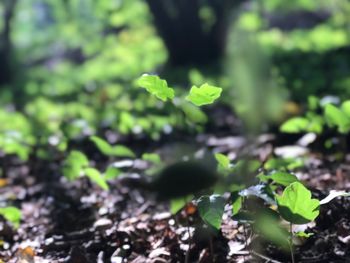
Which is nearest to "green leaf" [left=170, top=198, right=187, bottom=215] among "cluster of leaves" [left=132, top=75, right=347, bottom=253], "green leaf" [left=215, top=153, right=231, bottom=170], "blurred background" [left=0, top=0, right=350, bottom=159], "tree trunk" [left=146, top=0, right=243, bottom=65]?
"cluster of leaves" [left=132, top=75, right=347, bottom=253]

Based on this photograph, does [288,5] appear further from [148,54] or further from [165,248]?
[165,248]

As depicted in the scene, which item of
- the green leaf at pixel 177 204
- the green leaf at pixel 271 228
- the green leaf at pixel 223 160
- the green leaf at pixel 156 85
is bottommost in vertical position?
the green leaf at pixel 271 228

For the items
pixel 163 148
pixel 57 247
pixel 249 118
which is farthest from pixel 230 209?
pixel 249 118

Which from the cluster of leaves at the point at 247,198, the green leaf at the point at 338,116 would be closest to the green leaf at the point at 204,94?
the cluster of leaves at the point at 247,198

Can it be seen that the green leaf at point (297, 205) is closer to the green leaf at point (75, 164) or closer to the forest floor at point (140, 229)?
the forest floor at point (140, 229)

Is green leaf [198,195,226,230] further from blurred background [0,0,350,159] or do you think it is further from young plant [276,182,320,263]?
blurred background [0,0,350,159]

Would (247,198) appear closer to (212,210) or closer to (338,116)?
(212,210)

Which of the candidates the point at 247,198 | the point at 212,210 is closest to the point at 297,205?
the point at 212,210
